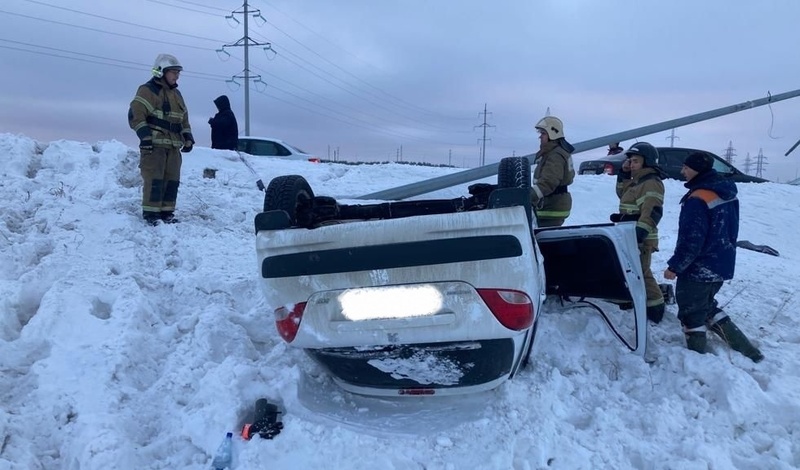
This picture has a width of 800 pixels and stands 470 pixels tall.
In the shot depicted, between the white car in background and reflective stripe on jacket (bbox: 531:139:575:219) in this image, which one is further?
the white car in background

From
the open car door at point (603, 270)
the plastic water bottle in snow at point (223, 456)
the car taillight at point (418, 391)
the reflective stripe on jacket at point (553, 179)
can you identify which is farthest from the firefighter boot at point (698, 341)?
the plastic water bottle in snow at point (223, 456)

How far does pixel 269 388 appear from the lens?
3195 millimetres

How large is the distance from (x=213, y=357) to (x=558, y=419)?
220cm

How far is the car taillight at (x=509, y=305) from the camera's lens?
8.40 feet

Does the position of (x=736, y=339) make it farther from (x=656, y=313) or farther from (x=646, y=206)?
(x=646, y=206)

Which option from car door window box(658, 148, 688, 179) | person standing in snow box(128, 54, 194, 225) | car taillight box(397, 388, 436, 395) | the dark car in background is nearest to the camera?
car taillight box(397, 388, 436, 395)

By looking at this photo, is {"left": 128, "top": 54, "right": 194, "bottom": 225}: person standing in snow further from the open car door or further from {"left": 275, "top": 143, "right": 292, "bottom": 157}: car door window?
{"left": 275, "top": 143, "right": 292, "bottom": 157}: car door window

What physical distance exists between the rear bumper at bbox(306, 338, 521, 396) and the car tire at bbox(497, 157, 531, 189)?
0.99 m

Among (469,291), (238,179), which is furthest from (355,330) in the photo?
(238,179)

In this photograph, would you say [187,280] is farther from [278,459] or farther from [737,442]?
[737,442]

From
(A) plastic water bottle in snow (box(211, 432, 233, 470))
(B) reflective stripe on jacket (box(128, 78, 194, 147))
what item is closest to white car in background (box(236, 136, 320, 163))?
(B) reflective stripe on jacket (box(128, 78, 194, 147))

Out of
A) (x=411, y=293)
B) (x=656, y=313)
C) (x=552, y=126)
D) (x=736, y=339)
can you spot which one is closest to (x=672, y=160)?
(x=552, y=126)

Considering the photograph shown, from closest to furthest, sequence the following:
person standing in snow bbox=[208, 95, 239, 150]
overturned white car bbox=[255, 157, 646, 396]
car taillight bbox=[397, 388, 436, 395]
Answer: overturned white car bbox=[255, 157, 646, 396]
car taillight bbox=[397, 388, 436, 395]
person standing in snow bbox=[208, 95, 239, 150]

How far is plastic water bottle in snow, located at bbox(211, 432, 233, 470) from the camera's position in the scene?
2.62m
